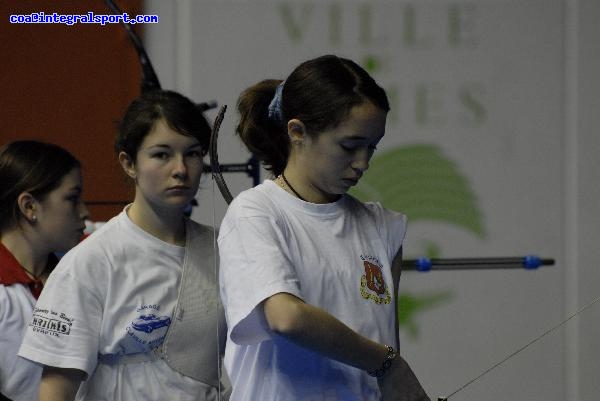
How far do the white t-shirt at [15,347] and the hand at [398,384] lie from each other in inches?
32.2

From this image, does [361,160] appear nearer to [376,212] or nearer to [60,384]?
[376,212]

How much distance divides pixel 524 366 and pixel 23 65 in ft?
6.55

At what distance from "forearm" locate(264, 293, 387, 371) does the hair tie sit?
29 centimetres

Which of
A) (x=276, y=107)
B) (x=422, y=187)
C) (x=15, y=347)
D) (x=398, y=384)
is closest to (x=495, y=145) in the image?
(x=422, y=187)

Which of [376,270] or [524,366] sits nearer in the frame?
[376,270]

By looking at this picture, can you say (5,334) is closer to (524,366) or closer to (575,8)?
(524,366)

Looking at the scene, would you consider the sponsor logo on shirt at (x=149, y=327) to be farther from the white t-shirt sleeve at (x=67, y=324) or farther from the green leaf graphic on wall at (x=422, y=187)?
the green leaf graphic on wall at (x=422, y=187)

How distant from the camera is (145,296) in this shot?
1578 millimetres

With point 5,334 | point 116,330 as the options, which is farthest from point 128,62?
point 116,330

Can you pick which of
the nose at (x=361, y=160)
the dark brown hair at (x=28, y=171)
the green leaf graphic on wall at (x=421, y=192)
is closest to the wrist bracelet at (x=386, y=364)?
the nose at (x=361, y=160)

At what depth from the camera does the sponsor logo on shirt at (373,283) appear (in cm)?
131

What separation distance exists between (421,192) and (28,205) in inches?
67.9

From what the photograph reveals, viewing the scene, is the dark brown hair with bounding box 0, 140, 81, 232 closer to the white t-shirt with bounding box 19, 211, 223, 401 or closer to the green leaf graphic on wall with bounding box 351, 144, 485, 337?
the white t-shirt with bounding box 19, 211, 223, 401

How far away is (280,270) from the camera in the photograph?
1222mm
